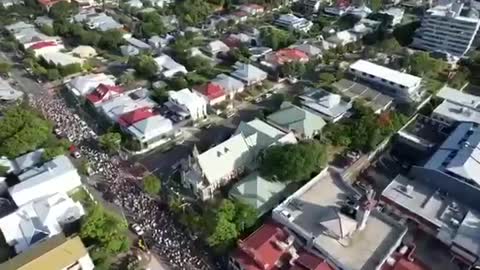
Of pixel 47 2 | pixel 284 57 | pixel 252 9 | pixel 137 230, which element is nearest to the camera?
pixel 137 230

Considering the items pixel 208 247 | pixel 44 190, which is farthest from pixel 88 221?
pixel 208 247

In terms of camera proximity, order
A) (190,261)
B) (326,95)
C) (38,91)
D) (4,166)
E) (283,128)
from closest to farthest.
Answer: (190,261)
(4,166)
(283,128)
(326,95)
(38,91)

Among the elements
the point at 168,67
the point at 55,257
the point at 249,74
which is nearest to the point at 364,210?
the point at 55,257

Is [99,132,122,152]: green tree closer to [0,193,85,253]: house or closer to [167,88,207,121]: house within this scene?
[0,193,85,253]: house

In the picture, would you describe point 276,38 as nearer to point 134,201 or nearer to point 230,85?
point 230,85

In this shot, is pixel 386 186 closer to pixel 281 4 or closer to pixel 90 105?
pixel 90 105

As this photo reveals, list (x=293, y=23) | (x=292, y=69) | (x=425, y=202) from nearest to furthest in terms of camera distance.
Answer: (x=425, y=202) → (x=292, y=69) → (x=293, y=23)
